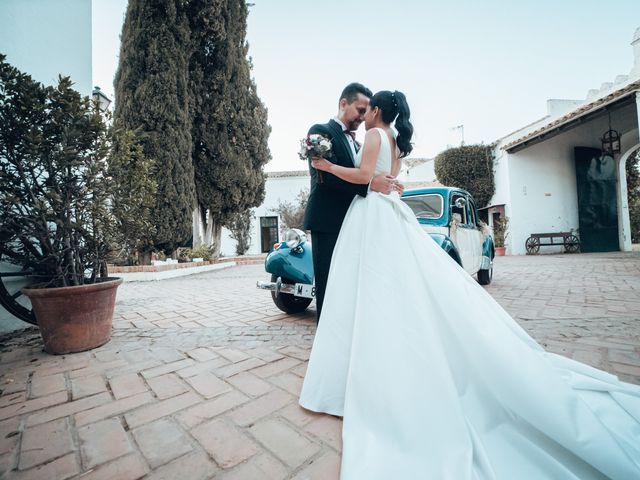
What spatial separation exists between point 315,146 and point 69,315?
2.47 metres

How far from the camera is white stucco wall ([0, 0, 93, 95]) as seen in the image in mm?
2938

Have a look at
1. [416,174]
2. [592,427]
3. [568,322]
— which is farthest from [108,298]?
[416,174]

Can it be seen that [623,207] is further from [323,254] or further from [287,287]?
[323,254]

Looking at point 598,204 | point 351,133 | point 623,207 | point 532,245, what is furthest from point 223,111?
point 623,207

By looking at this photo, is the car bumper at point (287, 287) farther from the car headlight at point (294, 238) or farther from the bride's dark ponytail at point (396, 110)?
the bride's dark ponytail at point (396, 110)

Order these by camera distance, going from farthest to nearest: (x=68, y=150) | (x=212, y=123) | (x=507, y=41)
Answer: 1. (x=212, y=123)
2. (x=507, y=41)
3. (x=68, y=150)

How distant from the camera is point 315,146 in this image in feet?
5.08

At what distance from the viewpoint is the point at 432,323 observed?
133cm

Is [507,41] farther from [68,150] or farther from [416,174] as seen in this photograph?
[416,174]

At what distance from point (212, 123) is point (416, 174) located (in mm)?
15146

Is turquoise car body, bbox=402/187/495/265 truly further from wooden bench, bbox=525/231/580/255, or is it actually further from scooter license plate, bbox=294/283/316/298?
wooden bench, bbox=525/231/580/255

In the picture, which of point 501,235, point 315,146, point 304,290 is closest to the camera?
point 315,146

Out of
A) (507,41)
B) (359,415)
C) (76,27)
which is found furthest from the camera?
(507,41)

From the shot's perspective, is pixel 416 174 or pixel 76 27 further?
pixel 416 174
